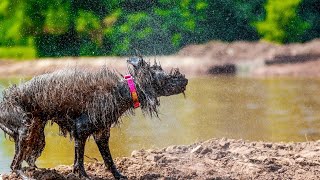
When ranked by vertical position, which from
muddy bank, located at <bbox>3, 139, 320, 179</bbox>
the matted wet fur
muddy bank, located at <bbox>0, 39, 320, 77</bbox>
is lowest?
muddy bank, located at <bbox>3, 139, 320, 179</bbox>

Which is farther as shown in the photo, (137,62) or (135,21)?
(135,21)

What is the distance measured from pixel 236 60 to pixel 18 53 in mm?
9094

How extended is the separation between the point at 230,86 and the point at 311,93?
107 inches

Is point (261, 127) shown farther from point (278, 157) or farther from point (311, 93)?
point (311, 93)

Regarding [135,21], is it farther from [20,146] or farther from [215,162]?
[20,146]

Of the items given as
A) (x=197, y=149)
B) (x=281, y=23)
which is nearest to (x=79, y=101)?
(x=197, y=149)

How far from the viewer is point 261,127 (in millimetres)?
12680

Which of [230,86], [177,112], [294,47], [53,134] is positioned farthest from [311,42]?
[53,134]

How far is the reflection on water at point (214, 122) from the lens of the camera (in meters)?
10.4

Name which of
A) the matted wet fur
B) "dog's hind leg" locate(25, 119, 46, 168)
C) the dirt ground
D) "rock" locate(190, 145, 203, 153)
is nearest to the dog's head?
the matted wet fur

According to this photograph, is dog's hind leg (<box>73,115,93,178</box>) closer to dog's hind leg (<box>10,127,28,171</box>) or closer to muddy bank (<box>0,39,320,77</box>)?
dog's hind leg (<box>10,127,28,171</box>)

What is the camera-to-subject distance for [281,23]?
105ft

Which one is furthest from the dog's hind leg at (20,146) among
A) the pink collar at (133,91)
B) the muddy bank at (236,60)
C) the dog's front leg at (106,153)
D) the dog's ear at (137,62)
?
the muddy bank at (236,60)

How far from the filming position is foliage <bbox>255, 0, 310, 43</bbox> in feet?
104
